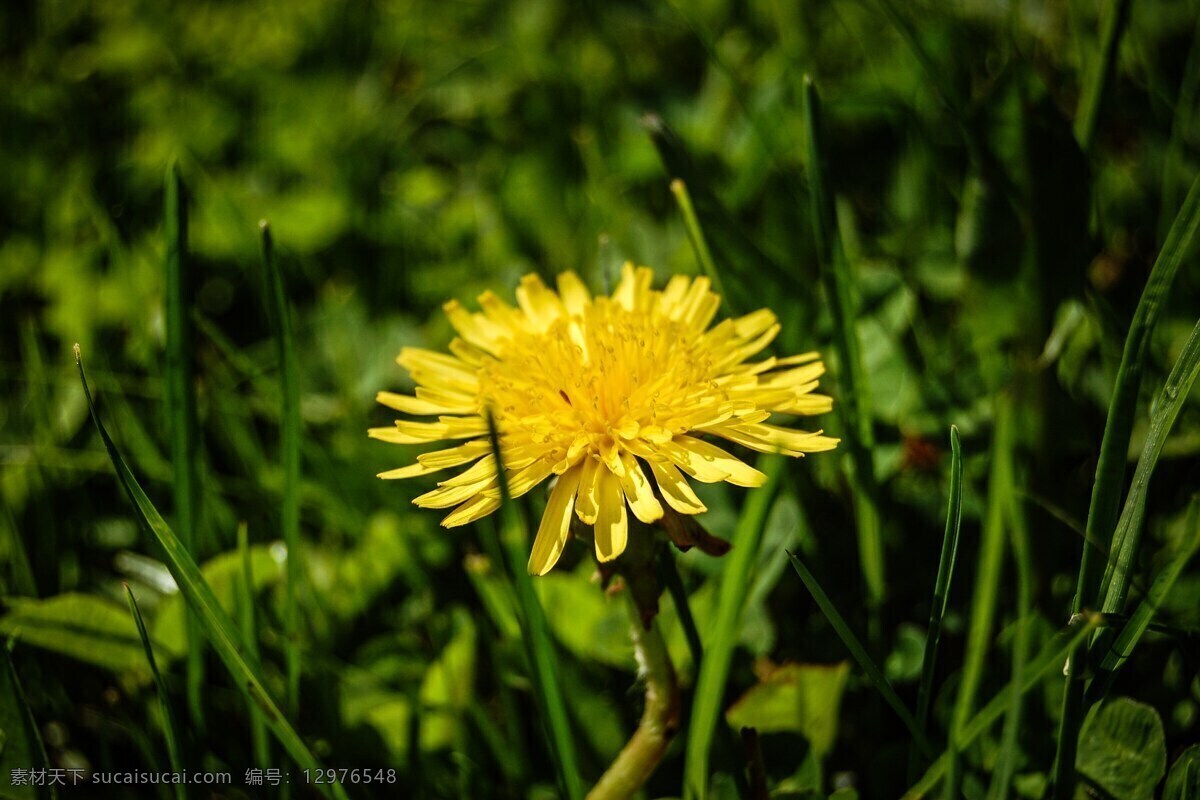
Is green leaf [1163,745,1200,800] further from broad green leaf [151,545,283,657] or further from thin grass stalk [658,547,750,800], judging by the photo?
broad green leaf [151,545,283,657]

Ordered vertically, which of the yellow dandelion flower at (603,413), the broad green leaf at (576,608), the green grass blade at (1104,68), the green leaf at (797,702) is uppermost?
the green grass blade at (1104,68)

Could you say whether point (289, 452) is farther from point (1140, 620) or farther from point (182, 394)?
point (1140, 620)

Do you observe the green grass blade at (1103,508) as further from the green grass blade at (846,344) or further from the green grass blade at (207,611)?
the green grass blade at (207,611)

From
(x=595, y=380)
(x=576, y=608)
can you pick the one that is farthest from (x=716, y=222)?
(x=576, y=608)

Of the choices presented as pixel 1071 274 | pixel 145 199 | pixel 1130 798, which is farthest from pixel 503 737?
pixel 145 199

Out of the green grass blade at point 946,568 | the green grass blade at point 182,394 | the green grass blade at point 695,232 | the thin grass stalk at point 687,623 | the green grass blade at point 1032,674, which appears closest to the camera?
the green grass blade at point 1032,674

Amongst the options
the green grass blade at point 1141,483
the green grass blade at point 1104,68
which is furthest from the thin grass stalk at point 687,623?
the green grass blade at point 1104,68

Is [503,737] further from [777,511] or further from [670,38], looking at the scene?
[670,38]

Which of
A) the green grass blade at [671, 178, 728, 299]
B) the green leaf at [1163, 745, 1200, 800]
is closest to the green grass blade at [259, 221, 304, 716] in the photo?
the green grass blade at [671, 178, 728, 299]
